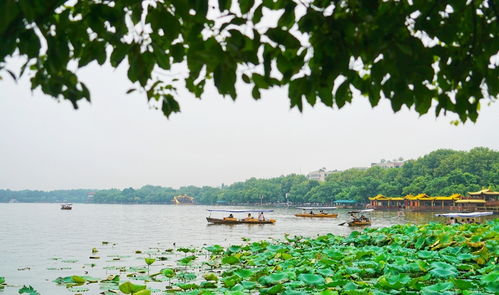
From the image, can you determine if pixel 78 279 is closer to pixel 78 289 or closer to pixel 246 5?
pixel 78 289

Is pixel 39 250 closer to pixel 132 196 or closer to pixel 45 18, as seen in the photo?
pixel 45 18

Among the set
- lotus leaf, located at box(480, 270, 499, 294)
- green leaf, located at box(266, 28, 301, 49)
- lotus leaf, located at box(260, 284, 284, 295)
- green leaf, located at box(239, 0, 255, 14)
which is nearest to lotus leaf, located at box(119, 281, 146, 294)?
lotus leaf, located at box(260, 284, 284, 295)

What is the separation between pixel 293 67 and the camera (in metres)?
2.81

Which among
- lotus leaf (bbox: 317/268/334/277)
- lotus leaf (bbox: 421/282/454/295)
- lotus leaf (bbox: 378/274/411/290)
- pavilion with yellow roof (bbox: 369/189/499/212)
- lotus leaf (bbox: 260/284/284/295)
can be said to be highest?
lotus leaf (bbox: 421/282/454/295)

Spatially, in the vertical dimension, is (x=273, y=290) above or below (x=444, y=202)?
above

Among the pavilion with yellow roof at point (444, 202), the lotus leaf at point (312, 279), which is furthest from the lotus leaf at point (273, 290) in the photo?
the pavilion with yellow roof at point (444, 202)

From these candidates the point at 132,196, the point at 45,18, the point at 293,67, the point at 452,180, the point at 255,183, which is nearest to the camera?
the point at 45,18

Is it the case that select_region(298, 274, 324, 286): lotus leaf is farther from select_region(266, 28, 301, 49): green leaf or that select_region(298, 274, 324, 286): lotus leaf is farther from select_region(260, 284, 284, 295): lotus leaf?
select_region(266, 28, 301, 49): green leaf

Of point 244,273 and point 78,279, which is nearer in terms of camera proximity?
point 244,273

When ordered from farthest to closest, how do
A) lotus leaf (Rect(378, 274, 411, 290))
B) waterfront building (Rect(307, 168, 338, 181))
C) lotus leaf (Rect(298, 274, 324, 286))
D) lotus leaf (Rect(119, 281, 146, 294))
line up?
waterfront building (Rect(307, 168, 338, 181))
lotus leaf (Rect(119, 281, 146, 294))
lotus leaf (Rect(298, 274, 324, 286))
lotus leaf (Rect(378, 274, 411, 290))

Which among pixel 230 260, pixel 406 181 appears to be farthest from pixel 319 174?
pixel 230 260

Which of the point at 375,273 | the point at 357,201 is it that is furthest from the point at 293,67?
the point at 357,201

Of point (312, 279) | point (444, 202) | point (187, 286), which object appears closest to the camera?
point (312, 279)

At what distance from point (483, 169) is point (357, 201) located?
2564cm
